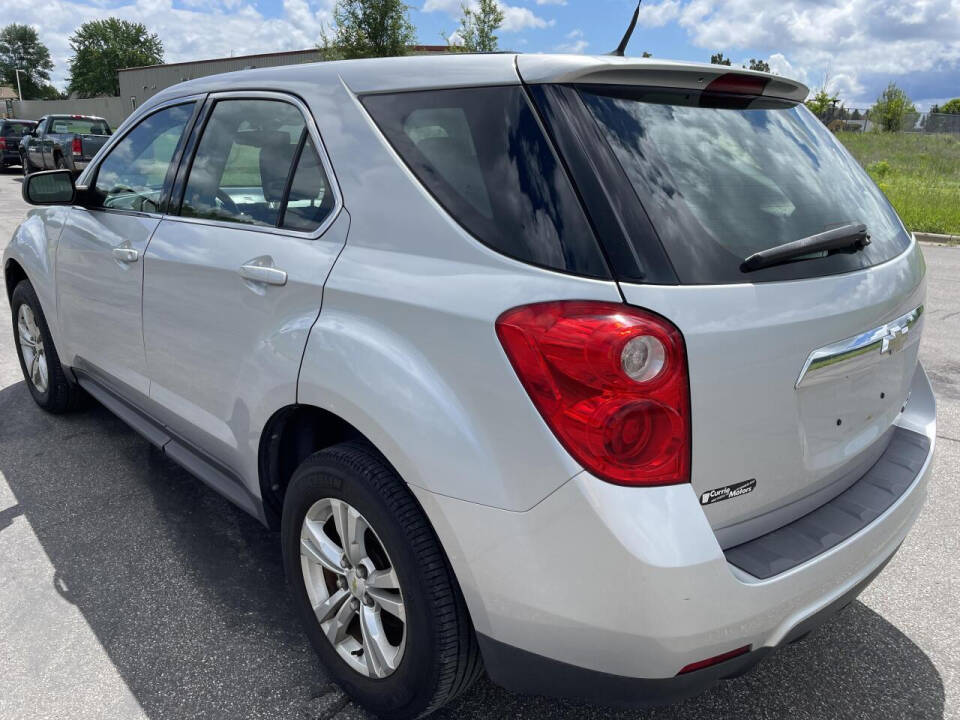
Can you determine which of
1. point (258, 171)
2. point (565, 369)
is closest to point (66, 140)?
point (258, 171)

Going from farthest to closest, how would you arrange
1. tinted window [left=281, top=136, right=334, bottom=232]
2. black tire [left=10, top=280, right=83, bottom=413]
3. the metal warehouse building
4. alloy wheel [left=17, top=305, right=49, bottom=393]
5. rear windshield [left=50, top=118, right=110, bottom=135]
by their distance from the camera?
the metal warehouse building, rear windshield [left=50, top=118, right=110, bottom=135], alloy wheel [left=17, top=305, right=49, bottom=393], black tire [left=10, top=280, right=83, bottom=413], tinted window [left=281, top=136, right=334, bottom=232]

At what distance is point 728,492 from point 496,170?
0.89 m

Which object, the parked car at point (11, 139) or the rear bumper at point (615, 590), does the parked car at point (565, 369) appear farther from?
the parked car at point (11, 139)

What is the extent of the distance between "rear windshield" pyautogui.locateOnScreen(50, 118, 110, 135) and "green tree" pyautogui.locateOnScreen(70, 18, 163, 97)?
8234 centimetres

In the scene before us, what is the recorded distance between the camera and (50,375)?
166 inches

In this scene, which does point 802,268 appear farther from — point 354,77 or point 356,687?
point 356,687

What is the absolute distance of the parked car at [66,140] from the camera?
19531 millimetres

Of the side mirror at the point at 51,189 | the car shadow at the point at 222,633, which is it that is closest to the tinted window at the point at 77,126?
the side mirror at the point at 51,189

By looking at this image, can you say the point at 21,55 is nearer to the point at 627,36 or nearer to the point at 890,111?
the point at 890,111

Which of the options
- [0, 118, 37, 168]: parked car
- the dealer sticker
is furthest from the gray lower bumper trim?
[0, 118, 37, 168]: parked car

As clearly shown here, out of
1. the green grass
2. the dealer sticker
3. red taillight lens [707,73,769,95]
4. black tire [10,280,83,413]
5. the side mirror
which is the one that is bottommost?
the green grass

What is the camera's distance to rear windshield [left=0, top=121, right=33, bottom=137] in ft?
83.7

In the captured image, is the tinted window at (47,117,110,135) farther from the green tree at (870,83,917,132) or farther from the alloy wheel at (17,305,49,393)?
the green tree at (870,83,917,132)

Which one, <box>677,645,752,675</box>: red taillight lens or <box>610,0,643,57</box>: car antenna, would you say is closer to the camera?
<box>677,645,752,675</box>: red taillight lens
